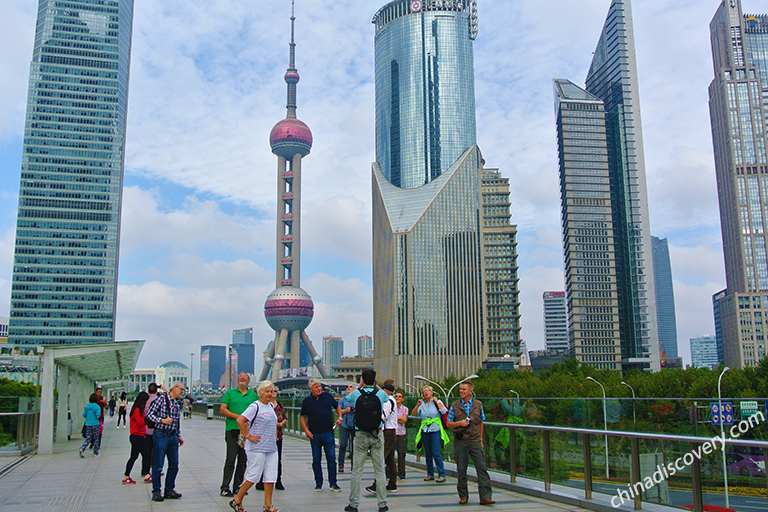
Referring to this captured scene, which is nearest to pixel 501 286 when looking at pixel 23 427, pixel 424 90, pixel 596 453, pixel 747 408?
pixel 424 90

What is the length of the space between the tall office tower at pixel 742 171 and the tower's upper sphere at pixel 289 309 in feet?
370

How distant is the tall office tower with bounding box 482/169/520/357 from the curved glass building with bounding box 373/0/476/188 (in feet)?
67.6

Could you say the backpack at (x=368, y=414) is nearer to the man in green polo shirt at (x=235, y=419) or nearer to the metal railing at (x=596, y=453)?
the man in green polo shirt at (x=235, y=419)

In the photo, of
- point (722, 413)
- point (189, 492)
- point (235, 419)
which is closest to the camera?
point (235, 419)

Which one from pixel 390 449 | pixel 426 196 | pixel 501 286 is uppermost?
→ pixel 426 196

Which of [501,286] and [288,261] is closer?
[501,286]

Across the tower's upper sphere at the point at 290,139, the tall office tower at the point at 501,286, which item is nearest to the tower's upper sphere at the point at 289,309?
the tower's upper sphere at the point at 290,139

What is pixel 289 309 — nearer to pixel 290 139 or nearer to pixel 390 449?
pixel 290 139

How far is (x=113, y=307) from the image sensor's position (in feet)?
543

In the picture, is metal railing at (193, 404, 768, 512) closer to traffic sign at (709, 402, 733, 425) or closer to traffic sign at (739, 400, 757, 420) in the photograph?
traffic sign at (709, 402, 733, 425)

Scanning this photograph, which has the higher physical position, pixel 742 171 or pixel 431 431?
pixel 742 171

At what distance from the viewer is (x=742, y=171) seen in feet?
620

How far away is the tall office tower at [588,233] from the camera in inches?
6422

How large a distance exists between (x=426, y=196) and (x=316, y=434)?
502 ft
